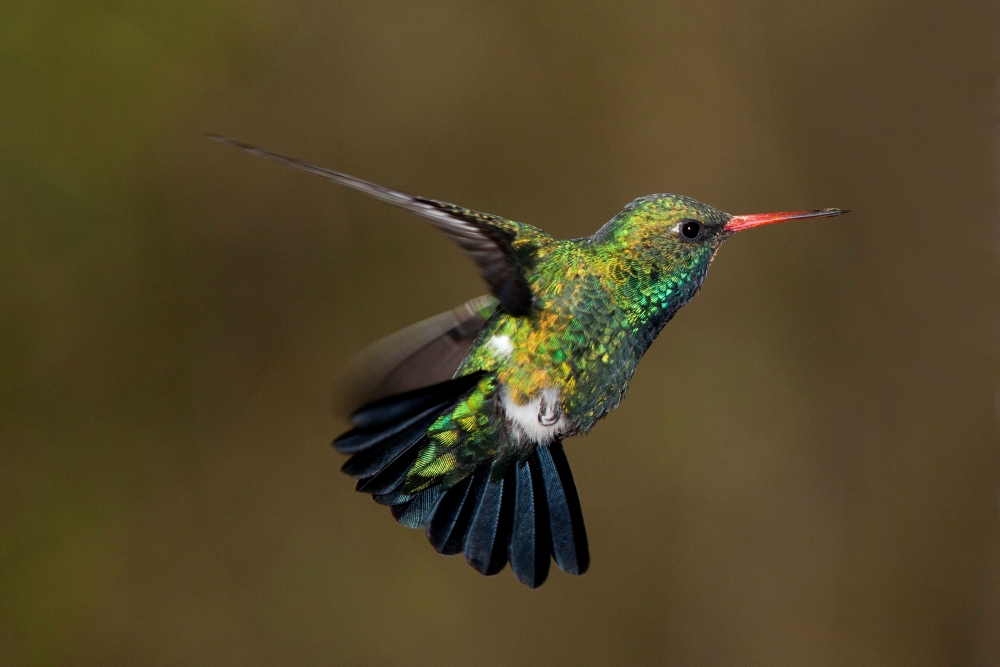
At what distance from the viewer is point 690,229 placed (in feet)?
2.40

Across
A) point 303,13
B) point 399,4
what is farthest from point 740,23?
point 303,13

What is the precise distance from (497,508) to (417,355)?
0.59ft

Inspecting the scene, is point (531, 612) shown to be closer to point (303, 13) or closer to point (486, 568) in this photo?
point (486, 568)

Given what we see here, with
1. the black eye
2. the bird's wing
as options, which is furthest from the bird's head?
the bird's wing

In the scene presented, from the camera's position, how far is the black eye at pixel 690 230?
28.7 inches

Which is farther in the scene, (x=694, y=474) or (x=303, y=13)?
(x=694, y=474)

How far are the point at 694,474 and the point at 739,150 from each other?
29.0 inches

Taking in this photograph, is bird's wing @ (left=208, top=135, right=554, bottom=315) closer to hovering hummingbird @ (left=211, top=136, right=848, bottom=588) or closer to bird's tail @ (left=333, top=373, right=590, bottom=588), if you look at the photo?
hovering hummingbird @ (left=211, top=136, right=848, bottom=588)

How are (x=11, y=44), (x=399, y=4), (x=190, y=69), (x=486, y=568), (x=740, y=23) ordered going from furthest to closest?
(x=740, y=23), (x=399, y=4), (x=190, y=69), (x=11, y=44), (x=486, y=568)

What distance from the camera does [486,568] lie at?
0.85 meters

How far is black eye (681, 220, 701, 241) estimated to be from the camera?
28.7 inches

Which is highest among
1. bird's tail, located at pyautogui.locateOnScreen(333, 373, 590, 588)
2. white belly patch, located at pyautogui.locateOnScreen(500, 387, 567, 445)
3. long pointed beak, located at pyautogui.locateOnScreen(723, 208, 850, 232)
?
long pointed beak, located at pyautogui.locateOnScreen(723, 208, 850, 232)

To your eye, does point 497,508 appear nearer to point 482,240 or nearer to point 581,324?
point 581,324

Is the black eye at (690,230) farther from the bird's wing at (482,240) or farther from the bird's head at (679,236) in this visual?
the bird's wing at (482,240)
